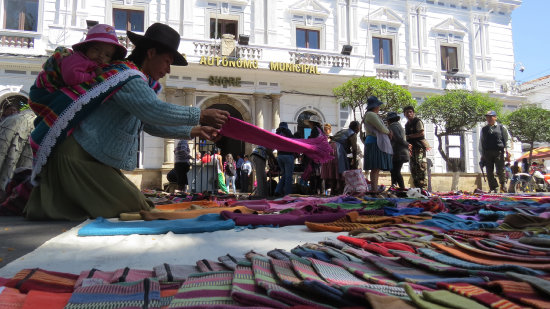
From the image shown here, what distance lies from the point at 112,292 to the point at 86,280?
0.49ft

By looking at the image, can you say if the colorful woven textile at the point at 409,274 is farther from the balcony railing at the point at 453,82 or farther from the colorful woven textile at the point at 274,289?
the balcony railing at the point at 453,82

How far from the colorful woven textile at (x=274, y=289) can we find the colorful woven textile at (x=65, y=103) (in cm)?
189

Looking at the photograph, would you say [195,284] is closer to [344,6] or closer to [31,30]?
[31,30]

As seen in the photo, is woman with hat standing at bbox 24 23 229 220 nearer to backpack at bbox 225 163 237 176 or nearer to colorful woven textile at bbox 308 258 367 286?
colorful woven textile at bbox 308 258 367 286

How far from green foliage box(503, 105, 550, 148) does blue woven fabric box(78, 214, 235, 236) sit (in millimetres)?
17754

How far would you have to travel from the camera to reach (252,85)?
50.0ft

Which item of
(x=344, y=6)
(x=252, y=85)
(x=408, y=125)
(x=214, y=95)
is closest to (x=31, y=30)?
(x=214, y=95)

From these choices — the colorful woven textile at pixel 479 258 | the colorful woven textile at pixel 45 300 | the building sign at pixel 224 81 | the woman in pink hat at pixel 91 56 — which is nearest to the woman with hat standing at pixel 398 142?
the woman in pink hat at pixel 91 56

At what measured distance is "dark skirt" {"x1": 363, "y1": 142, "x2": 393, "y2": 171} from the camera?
6.36 m

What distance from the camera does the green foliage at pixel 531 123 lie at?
16.8m

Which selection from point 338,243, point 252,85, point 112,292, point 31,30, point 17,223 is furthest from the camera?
point 252,85

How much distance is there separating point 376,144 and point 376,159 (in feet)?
0.95

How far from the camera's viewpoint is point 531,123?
55.1 ft

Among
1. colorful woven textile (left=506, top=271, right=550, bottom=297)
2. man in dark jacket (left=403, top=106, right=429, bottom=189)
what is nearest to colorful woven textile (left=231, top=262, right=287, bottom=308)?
colorful woven textile (left=506, top=271, right=550, bottom=297)
